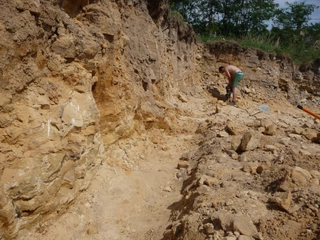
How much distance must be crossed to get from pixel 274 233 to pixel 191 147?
2639mm

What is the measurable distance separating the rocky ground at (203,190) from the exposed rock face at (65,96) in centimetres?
12

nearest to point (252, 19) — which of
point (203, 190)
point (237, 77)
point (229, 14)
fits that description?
point (229, 14)

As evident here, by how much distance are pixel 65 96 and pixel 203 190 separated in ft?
5.51

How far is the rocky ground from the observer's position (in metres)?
2.15

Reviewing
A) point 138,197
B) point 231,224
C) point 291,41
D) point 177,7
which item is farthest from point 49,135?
point 291,41

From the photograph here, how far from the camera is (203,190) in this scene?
9.14 feet

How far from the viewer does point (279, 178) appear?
2.73m

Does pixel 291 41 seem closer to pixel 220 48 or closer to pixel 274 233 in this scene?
pixel 220 48

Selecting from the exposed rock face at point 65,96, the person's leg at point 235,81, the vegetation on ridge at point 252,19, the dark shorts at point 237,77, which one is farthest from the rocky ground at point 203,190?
the vegetation on ridge at point 252,19

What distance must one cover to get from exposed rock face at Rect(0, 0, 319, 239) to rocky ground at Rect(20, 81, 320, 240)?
0.12 metres

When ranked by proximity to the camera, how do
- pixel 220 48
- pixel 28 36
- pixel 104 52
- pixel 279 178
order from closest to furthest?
pixel 28 36 < pixel 279 178 < pixel 104 52 < pixel 220 48

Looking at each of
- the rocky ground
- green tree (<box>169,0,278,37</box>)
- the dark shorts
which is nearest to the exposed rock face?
the rocky ground

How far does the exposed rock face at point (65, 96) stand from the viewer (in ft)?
7.18

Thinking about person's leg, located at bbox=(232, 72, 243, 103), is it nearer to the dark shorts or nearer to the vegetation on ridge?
the dark shorts
